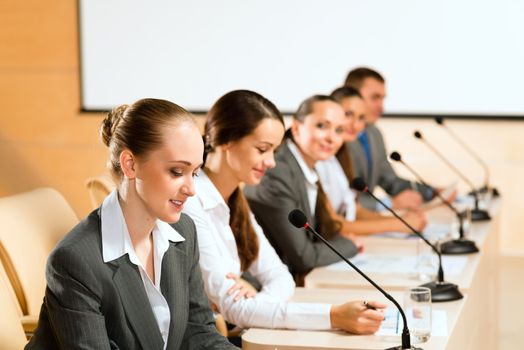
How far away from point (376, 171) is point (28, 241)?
112 inches

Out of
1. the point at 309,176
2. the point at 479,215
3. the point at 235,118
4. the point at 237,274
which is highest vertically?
the point at 235,118

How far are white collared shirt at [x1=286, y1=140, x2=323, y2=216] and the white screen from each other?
2896mm

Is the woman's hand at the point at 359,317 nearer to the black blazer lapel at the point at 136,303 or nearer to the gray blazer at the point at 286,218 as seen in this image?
the black blazer lapel at the point at 136,303

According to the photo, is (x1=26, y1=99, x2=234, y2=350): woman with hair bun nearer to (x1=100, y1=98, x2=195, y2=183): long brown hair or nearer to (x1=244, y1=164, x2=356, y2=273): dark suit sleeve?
(x1=100, y1=98, x2=195, y2=183): long brown hair

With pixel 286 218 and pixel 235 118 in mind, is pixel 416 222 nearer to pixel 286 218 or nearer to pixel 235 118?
pixel 286 218

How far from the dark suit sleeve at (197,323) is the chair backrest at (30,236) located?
2.94 feet

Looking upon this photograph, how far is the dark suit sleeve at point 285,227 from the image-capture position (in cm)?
345

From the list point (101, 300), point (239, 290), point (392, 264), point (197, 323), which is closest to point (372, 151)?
point (392, 264)

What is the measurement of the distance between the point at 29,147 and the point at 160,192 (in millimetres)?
5631

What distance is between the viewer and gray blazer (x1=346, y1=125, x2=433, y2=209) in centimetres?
520

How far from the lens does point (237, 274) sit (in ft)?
10.0

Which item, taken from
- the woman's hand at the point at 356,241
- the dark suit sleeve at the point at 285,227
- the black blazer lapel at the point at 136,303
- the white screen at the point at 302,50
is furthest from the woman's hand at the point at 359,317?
the white screen at the point at 302,50

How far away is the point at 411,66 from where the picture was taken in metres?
6.56

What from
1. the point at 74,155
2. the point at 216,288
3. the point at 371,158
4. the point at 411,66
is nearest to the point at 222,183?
the point at 216,288
